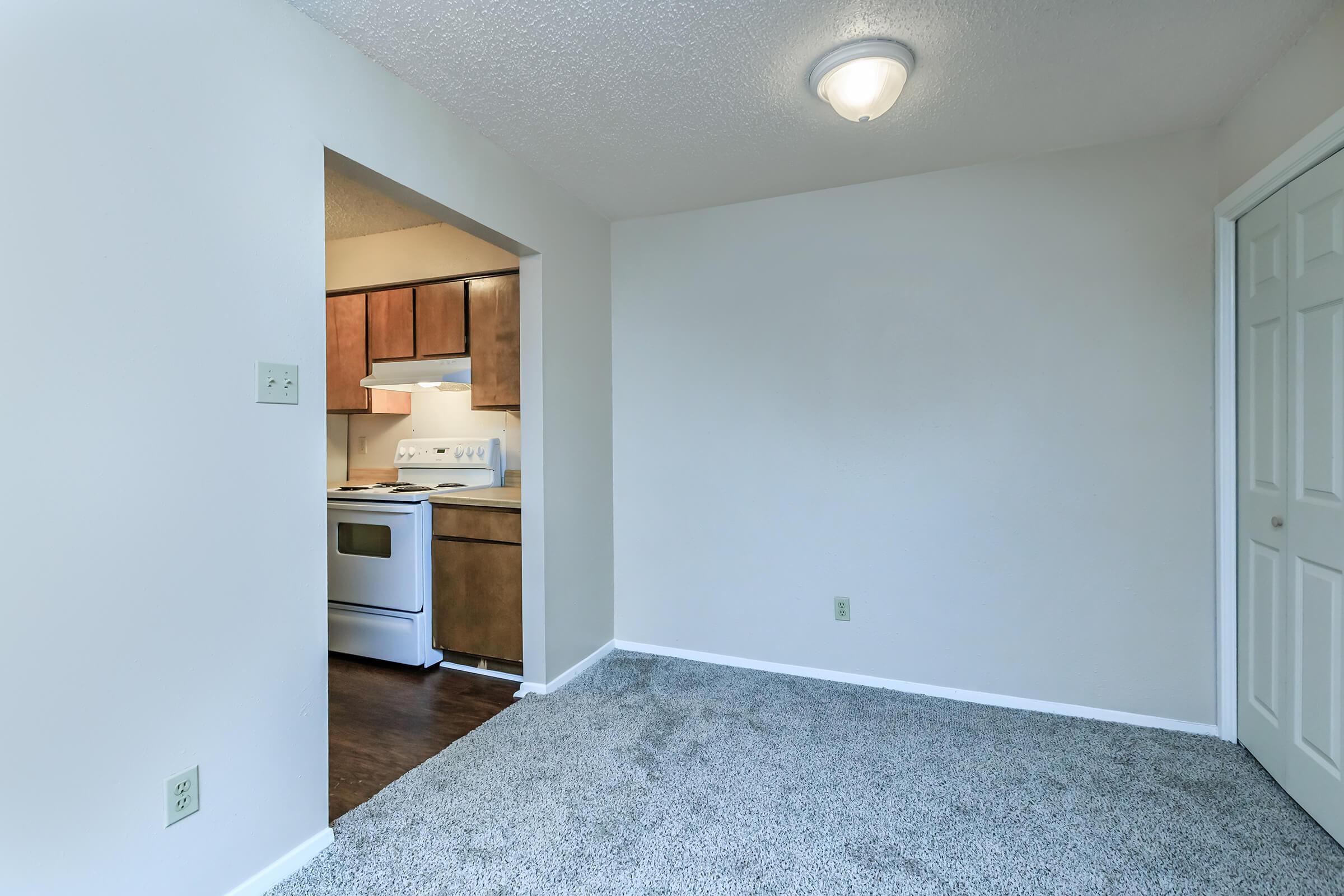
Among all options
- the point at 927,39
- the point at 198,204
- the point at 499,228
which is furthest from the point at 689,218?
the point at 198,204

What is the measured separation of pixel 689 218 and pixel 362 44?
1.67 m

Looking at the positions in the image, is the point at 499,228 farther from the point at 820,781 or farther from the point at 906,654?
the point at 906,654

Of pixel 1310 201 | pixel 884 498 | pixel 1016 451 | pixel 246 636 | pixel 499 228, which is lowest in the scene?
pixel 246 636

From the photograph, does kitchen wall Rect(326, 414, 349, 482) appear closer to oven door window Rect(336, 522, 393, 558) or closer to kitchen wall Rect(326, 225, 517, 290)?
kitchen wall Rect(326, 225, 517, 290)

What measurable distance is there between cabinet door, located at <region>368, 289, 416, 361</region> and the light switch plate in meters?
1.94

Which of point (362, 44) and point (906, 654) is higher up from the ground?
point (362, 44)

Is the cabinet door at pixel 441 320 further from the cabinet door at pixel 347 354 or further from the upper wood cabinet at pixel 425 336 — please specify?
the cabinet door at pixel 347 354

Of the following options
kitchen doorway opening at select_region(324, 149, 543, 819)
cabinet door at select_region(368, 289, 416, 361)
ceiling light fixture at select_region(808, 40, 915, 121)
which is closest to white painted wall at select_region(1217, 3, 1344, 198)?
ceiling light fixture at select_region(808, 40, 915, 121)

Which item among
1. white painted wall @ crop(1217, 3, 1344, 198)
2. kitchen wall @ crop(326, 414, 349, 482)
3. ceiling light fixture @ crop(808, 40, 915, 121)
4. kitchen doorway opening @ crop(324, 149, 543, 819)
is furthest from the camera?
kitchen wall @ crop(326, 414, 349, 482)

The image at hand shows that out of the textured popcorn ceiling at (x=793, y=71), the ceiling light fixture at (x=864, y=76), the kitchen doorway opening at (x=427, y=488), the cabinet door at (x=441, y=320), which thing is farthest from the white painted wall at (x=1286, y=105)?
the cabinet door at (x=441, y=320)

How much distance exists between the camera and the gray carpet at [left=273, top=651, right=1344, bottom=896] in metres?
1.63

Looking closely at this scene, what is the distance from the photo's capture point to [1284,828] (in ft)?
5.91

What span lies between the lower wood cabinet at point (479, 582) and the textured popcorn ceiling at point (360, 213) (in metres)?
1.47

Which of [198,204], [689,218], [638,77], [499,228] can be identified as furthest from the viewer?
[689,218]
